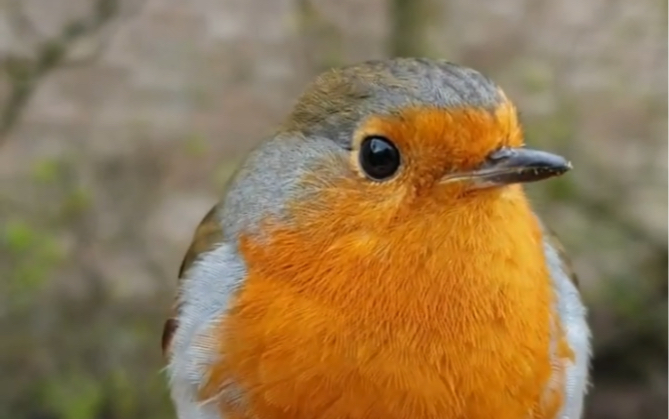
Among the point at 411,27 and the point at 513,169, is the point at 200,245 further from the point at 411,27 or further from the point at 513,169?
the point at 411,27

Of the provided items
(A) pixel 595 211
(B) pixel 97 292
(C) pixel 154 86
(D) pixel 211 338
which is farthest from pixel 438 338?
(C) pixel 154 86

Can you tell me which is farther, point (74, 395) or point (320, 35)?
point (320, 35)

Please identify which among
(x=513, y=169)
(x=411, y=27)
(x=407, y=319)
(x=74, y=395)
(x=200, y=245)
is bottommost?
(x=74, y=395)

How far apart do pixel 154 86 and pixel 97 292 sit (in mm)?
1018

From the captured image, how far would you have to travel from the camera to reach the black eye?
1673 mm

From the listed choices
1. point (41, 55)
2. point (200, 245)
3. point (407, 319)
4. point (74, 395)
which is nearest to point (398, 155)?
point (407, 319)

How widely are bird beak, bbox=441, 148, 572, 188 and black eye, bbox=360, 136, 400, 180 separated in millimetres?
91

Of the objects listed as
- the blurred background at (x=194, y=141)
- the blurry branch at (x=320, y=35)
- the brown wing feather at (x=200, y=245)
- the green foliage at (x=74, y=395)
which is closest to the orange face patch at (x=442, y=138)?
the brown wing feather at (x=200, y=245)

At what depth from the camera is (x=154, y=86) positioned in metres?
4.72

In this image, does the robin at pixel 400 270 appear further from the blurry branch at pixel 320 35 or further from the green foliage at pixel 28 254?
the blurry branch at pixel 320 35

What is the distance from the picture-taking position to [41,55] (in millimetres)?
3584

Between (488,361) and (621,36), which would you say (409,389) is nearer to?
(488,361)

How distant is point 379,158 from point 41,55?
87.7 inches

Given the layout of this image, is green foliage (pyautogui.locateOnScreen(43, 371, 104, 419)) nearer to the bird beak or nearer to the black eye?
the black eye
